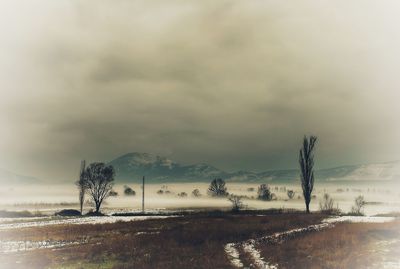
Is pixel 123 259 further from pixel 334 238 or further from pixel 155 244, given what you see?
pixel 334 238

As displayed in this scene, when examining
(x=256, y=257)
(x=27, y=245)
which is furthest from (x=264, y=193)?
(x=256, y=257)

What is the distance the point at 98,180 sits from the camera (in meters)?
92.2

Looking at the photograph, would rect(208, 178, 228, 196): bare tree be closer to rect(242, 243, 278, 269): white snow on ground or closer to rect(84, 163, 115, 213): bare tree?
rect(84, 163, 115, 213): bare tree

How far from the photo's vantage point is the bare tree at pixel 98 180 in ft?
298

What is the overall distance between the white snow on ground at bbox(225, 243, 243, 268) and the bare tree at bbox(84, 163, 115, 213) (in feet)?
205

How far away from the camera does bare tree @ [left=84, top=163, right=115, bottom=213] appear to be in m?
90.9

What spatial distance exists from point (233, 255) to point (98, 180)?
68833 mm

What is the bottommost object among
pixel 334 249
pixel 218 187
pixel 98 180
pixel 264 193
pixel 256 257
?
pixel 256 257

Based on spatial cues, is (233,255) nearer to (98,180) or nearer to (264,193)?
(98,180)

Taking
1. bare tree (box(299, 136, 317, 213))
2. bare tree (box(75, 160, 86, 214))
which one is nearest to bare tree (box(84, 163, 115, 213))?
bare tree (box(75, 160, 86, 214))

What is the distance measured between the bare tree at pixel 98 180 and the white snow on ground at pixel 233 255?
62.5 meters

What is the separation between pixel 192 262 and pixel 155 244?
25.2 ft

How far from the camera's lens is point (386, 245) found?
96.6ft

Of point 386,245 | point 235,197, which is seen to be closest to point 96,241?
point 386,245
